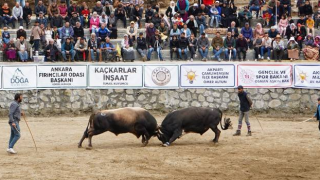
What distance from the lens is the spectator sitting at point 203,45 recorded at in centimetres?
3494

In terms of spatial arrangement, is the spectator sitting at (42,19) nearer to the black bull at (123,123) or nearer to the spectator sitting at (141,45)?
the spectator sitting at (141,45)

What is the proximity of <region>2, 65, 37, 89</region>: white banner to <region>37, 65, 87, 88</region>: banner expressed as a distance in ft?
0.82

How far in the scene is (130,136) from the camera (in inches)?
1110

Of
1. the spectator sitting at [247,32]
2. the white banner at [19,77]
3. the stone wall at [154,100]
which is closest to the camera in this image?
the white banner at [19,77]

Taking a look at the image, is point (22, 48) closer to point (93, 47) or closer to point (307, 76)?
point (93, 47)

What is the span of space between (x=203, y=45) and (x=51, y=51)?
667 centimetres

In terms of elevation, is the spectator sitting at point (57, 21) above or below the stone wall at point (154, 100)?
above

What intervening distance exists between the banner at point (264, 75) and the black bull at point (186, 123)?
296 inches

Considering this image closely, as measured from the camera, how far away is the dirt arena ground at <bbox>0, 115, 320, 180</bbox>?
20703mm

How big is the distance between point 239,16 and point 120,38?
5.91 m

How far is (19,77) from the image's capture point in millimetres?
33062

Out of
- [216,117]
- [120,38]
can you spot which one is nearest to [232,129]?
[216,117]

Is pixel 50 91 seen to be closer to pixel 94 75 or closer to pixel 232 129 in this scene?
pixel 94 75

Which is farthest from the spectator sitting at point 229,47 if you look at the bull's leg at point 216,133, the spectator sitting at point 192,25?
the bull's leg at point 216,133
